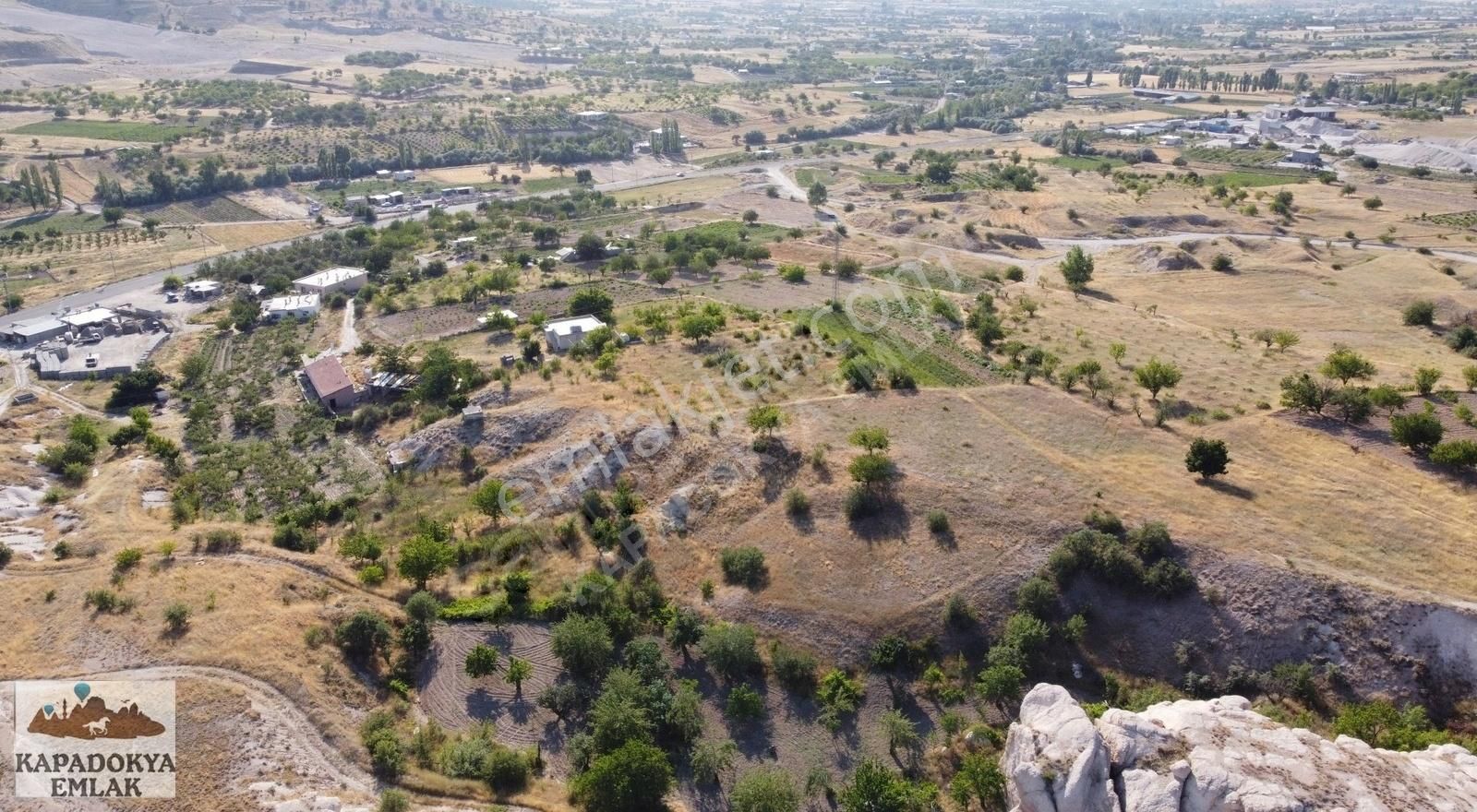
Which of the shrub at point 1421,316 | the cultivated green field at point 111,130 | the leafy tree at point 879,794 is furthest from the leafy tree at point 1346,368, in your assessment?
the cultivated green field at point 111,130

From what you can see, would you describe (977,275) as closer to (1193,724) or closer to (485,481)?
(485,481)

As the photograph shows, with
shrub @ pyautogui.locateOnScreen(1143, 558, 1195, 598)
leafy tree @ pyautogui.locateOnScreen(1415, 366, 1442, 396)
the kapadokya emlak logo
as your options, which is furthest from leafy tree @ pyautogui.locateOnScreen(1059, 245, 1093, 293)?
the kapadokya emlak logo

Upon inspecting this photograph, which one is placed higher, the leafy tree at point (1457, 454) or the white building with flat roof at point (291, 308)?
the leafy tree at point (1457, 454)

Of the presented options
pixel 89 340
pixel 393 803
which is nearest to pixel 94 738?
pixel 393 803

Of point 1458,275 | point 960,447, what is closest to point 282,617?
point 960,447

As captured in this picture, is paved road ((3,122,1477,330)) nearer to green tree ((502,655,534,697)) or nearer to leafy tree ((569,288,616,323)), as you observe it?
leafy tree ((569,288,616,323))

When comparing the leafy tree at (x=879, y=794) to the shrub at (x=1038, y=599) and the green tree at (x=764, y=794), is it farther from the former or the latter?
the shrub at (x=1038, y=599)
